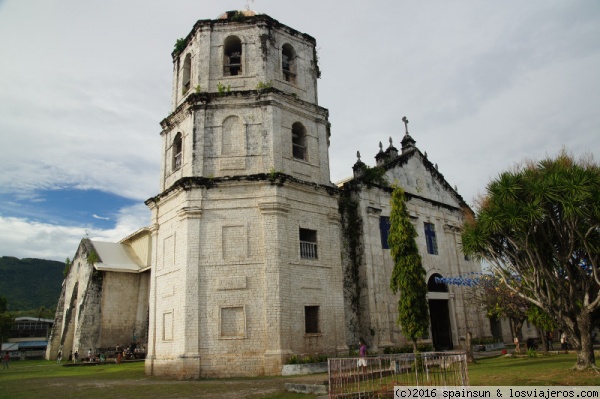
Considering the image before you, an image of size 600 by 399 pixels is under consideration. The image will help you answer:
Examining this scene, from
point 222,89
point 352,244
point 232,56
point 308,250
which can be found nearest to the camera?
point 308,250

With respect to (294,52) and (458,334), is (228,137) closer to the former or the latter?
(294,52)

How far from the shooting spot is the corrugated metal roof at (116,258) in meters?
28.8

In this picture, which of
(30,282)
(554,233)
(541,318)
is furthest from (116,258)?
(30,282)

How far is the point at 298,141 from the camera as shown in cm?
1978

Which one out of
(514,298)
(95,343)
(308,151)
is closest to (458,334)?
(514,298)

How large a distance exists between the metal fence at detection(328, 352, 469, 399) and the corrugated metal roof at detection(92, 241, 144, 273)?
73.4 feet

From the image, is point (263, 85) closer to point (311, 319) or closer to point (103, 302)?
point (311, 319)

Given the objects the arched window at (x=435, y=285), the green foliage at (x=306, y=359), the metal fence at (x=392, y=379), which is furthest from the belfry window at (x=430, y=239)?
the metal fence at (x=392, y=379)

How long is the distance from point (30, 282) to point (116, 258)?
6432 centimetres

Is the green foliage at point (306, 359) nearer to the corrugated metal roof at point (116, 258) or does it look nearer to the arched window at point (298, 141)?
the arched window at point (298, 141)

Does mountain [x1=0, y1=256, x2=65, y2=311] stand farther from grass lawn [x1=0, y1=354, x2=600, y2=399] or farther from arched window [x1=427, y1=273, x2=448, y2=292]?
arched window [x1=427, y1=273, x2=448, y2=292]

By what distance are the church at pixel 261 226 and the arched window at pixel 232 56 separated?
0.23ft

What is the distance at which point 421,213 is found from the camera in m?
23.5

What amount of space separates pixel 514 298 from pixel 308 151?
11151 mm
